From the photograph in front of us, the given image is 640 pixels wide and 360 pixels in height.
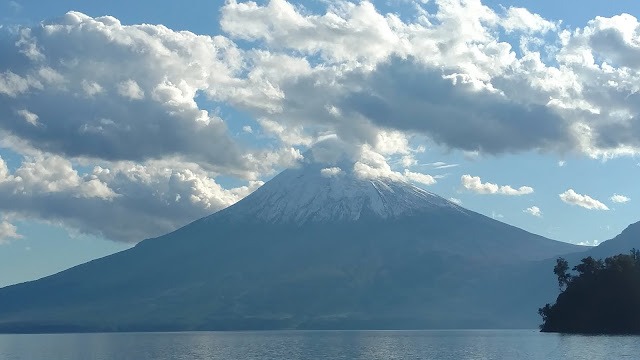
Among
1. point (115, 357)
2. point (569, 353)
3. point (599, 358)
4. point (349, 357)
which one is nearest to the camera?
point (599, 358)

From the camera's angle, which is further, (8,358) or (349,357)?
(8,358)

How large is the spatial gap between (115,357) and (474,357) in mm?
68966

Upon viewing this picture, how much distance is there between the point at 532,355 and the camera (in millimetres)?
161625

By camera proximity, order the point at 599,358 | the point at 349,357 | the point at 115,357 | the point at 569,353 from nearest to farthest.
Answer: the point at 599,358, the point at 569,353, the point at 349,357, the point at 115,357

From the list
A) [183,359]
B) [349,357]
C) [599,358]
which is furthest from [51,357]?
[599,358]

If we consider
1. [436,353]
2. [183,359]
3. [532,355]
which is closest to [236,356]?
[183,359]

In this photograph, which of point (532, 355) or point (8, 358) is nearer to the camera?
point (532, 355)

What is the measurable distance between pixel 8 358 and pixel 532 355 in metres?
101

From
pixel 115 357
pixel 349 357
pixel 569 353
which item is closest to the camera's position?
pixel 569 353

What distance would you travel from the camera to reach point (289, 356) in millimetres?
176000

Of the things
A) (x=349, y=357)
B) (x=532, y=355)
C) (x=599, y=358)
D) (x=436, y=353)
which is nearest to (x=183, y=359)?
(x=349, y=357)

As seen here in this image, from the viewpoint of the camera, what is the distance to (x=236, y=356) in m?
182

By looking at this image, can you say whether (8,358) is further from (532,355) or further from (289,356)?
(532,355)

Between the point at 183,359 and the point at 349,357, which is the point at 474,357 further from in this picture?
the point at 183,359
